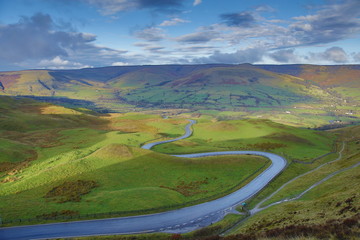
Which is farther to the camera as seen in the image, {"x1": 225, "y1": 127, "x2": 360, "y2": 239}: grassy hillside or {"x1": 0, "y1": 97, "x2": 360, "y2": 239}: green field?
{"x1": 0, "y1": 97, "x2": 360, "y2": 239}: green field

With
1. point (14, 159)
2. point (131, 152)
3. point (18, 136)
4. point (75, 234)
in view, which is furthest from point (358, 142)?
point (18, 136)

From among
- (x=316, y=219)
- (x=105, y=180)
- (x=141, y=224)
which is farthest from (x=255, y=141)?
(x=316, y=219)

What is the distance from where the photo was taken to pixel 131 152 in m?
90.3

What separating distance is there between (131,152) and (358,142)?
141 meters

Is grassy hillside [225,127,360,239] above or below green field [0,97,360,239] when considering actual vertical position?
above

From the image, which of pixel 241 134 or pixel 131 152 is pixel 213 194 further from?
pixel 241 134

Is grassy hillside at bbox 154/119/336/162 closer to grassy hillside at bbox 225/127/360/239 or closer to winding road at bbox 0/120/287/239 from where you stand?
grassy hillside at bbox 225/127/360/239

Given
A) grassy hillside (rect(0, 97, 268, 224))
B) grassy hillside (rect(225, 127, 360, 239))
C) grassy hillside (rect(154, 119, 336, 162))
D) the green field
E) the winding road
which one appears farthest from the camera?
grassy hillside (rect(154, 119, 336, 162))

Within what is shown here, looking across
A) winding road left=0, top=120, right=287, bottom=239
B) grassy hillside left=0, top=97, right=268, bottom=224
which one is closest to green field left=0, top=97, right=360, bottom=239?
grassy hillside left=0, top=97, right=268, bottom=224

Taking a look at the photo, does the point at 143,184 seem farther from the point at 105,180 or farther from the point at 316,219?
the point at 316,219

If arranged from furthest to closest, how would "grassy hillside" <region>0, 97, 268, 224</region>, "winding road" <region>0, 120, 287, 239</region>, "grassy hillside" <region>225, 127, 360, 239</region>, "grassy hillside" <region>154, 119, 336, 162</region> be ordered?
1. "grassy hillside" <region>154, 119, 336, 162</region>
2. "grassy hillside" <region>0, 97, 268, 224</region>
3. "winding road" <region>0, 120, 287, 239</region>
4. "grassy hillside" <region>225, 127, 360, 239</region>

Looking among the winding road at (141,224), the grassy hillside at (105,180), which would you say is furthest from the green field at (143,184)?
the winding road at (141,224)

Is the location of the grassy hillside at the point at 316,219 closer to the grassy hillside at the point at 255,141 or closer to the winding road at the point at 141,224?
the winding road at the point at 141,224

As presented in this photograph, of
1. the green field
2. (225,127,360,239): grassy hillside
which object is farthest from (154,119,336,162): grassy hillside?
(225,127,360,239): grassy hillside
